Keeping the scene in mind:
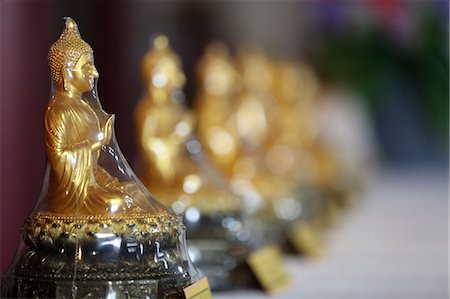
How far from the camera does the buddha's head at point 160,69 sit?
8.27 feet

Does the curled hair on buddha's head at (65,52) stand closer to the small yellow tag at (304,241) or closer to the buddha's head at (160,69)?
the buddha's head at (160,69)

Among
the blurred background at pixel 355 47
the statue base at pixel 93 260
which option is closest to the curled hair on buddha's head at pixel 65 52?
the statue base at pixel 93 260

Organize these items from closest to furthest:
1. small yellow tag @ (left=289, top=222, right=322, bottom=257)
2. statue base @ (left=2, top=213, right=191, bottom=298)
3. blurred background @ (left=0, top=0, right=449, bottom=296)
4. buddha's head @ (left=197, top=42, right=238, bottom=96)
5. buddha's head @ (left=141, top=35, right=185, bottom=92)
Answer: statue base @ (left=2, top=213, right=191, bottom=298)
buddha's head @ (left=141, top=35, right=185, bottom=92)
buddha's head @ (left=197, top=42, right=238, bottom=96)
small yellow tag @ (left=289, top=222, right=322, bottom=257)
blurred background @ (left=0, top=0, right=449, bottom=296)

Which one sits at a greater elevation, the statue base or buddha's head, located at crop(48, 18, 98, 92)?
buddha's head, located at crop(48, 18, 98, 92)

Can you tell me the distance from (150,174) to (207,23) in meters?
6.46

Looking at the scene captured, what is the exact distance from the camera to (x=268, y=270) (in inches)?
110

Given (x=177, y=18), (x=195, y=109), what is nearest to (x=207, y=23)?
(x=177, y=18)

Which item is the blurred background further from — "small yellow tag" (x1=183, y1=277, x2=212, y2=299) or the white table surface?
"small yellow tag" (x1=183, y1=277, x2=212, y2=299)

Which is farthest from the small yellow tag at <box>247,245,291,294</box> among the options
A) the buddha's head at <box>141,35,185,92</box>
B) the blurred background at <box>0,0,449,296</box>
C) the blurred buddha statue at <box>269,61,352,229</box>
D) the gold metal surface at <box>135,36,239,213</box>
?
the blurred background at <box>0,0,449,296</box>

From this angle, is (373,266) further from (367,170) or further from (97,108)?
(367,170)

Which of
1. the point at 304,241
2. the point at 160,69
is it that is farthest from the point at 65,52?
Result: the point at 304,241

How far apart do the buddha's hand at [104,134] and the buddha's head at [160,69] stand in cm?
55

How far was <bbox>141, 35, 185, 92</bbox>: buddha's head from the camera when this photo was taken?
2520mm

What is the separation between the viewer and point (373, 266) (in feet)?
11.0
